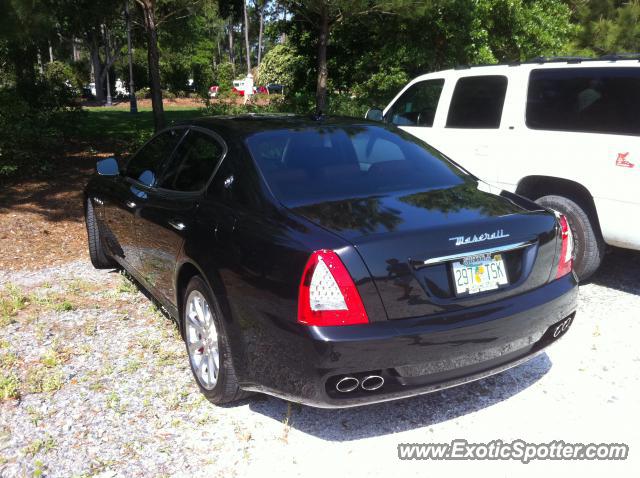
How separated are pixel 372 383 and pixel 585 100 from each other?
378cm

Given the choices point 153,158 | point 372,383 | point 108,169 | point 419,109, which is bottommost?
→ point 372,383

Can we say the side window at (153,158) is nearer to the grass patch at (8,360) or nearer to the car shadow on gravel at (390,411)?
the grass patch at (8,360)

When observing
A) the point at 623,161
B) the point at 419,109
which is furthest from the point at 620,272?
the point at 419,109

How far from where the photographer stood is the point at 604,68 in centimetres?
528

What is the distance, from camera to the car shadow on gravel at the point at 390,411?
11.0ft

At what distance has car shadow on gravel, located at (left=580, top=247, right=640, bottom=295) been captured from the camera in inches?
224

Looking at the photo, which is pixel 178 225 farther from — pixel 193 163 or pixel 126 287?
pixel 126 287

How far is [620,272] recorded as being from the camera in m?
6.08

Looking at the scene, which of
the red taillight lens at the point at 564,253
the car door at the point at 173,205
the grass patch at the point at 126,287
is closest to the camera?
the red taillight lens at the point at 564,253

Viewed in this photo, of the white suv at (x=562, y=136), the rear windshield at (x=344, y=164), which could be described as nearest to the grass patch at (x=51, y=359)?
the rear windshield at (x=344, y=164)

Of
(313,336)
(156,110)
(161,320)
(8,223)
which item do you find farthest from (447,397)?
(156,110)

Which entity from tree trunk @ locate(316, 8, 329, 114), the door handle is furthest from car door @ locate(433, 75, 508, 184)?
tree trunk @ locate(316, 8, 329, 114)

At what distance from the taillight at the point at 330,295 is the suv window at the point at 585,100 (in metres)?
3.36

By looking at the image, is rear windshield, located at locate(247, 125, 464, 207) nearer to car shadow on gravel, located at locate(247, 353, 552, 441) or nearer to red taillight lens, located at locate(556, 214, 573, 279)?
red taillight lens, located at locate(556, 214, 573, 279)
